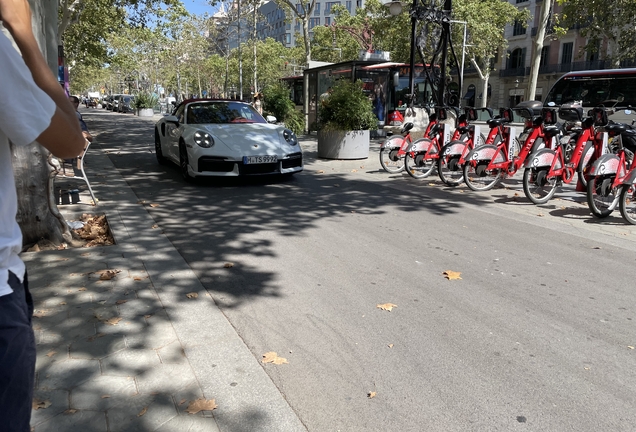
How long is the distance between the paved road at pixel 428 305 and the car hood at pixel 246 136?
1.39 meters

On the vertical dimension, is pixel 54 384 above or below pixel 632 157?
below

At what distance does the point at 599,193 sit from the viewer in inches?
264

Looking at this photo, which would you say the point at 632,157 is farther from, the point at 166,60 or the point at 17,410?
the point at 166,60

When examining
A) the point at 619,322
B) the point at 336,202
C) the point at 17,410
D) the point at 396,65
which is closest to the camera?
the point at 17,410

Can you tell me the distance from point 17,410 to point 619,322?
146 inches

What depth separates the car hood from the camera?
8.75 m

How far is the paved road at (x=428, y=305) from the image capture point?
2684 millimetres

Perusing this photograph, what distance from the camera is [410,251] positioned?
530 cm

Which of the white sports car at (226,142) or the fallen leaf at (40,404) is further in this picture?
the white sports car at (226,142)

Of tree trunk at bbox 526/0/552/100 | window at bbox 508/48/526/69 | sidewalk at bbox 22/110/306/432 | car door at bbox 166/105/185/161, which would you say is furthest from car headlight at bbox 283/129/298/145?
window at bbox 508/48/526/69

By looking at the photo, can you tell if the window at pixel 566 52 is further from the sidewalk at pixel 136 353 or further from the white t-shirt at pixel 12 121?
the white t-shirt at pixel 12 121

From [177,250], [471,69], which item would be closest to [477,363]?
[177,250]

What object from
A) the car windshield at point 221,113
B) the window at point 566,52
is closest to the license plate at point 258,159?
the car windshield at point 221,113

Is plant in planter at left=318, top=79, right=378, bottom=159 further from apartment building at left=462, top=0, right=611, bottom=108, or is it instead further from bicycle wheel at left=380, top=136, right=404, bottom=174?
apartment building at left=462, top=0, right=611, bottom=108
